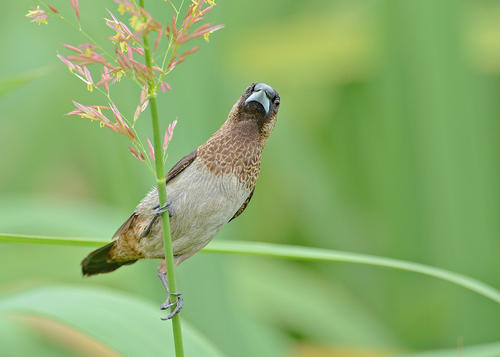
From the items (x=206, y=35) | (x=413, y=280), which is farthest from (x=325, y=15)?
(x=206, y=35)

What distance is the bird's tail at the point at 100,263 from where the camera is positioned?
160 centimetres

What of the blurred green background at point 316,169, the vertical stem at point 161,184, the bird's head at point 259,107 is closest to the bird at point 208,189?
the bird's head at point 259,107

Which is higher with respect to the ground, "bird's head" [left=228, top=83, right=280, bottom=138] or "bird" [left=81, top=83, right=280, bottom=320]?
"bird's head" [left=228, top=83, right=280, bottom=138]

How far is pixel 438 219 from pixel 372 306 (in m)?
1.04

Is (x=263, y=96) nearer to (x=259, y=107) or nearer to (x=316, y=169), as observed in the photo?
(x=259, y=107)

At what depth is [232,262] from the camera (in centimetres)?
305

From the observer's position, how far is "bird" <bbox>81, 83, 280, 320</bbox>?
1387 mm

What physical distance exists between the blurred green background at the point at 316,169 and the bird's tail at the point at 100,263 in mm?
750

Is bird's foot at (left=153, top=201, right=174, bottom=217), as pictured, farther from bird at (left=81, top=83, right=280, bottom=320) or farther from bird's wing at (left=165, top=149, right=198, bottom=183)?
bird's wing at (left=165, top=149, right=198, bottom=183)

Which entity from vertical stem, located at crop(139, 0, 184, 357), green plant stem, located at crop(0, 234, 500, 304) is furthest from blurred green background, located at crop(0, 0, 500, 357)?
vertical stem, located at crop(139, 0, 184, 357)

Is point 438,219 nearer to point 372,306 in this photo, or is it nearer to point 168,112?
point 372,306

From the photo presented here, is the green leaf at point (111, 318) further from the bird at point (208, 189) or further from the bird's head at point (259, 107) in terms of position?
the bird's head at point (259, 107)

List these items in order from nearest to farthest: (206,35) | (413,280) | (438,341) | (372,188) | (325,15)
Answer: (206,35)
(438,341)
(413,280)
(372,188)
(325,15)

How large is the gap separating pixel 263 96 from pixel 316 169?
320 cm
